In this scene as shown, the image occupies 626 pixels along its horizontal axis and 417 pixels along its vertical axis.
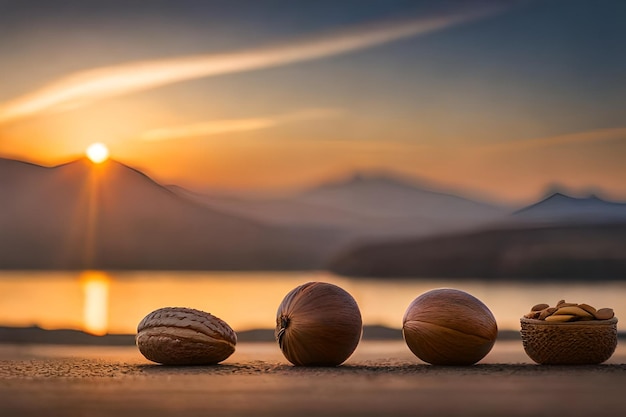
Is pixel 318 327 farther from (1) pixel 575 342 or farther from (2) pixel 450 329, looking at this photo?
(1) pixel 575 342

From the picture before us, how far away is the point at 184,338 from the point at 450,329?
1082 millimetres

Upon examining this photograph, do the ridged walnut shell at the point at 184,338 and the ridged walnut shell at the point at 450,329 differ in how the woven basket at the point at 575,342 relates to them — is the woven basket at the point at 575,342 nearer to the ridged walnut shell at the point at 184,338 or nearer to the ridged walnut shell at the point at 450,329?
the ridged walnut shell at the point at 450,329

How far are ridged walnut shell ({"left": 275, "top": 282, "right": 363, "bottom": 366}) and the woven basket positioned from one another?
2.49ft

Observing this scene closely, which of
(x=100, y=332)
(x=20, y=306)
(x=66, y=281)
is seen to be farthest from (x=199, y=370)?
(x=66, y=281)

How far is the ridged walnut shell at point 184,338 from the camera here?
155 inches

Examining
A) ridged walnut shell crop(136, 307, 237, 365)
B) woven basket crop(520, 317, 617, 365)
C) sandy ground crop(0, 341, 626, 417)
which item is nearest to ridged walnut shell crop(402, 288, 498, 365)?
sandy ground crop(0, 341, 626, 417)

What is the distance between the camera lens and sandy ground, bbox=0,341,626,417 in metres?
Result: 2.83

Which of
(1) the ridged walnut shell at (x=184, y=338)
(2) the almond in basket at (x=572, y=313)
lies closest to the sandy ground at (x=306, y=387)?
(1) the ridged walnut shell at (x=184, y=338)

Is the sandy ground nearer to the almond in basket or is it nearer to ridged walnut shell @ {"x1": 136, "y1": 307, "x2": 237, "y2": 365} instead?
ridged walnut shell @ {"x1": 136, "y1": 307, "x2": 237, "y2": 365}

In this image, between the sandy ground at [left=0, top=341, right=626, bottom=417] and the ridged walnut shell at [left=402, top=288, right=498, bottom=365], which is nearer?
the sandy ground at [left=0, top=341, right=626, bottom=417]

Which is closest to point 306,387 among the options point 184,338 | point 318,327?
point 318,327

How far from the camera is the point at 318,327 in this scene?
3949mm

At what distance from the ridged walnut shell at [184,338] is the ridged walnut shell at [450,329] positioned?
2.57ft

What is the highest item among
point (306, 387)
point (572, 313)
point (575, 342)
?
point (572, 313)
